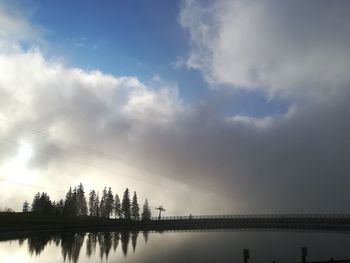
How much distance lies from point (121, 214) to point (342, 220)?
88.7 metres

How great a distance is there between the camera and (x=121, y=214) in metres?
170

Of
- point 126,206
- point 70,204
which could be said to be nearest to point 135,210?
point 126,206

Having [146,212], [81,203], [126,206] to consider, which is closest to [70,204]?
[81,203]

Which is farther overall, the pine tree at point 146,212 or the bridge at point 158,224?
the pine tree at point 146,212

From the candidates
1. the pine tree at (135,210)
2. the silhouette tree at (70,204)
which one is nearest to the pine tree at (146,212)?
the pine tree at (135,210)

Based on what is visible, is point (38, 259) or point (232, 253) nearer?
point (38, 259)

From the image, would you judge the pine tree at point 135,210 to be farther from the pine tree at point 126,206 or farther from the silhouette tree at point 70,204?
the silhouette tree at point 70,204

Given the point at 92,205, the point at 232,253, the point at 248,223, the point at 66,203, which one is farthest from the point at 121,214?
the point at 232,253

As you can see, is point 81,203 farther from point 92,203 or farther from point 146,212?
point 146,212

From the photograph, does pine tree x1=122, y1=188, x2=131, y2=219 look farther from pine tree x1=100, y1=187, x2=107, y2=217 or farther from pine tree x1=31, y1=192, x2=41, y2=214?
pine tree x1=31, y1=192, x2=41, y2=214

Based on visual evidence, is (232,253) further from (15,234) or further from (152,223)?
(152,223)

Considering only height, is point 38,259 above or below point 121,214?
below

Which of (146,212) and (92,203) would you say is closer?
(92,203)

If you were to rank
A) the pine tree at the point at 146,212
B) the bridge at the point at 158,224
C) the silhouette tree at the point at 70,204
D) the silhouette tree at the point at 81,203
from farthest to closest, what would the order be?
1. the pine tree at the point at 146,212
2. the silhouette tree at the point at 81,203
3. the silhouette tree at the point at 70,204
4. the bridge at the point at 158,224
